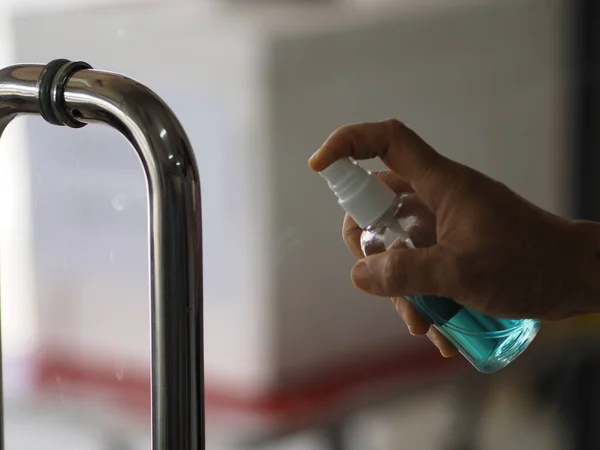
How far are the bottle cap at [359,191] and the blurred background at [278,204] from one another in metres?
0.26

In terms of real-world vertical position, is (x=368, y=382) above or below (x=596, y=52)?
below

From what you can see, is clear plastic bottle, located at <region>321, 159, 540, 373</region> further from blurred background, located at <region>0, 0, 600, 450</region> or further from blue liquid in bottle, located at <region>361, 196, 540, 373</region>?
blurred background, located at <region>0, 0, 600, 450</region>

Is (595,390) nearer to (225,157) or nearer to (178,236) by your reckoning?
(225,157)

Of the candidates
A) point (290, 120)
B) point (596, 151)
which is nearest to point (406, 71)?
point (290, 120)

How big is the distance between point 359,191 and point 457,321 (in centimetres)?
6

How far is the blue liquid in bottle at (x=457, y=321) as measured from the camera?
291mm

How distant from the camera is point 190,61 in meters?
0.65

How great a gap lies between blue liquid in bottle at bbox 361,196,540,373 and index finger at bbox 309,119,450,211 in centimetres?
2

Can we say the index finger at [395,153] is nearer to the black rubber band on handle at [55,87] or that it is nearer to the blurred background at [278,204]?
the black rubber band on handle at [55,87]

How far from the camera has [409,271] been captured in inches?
10.2

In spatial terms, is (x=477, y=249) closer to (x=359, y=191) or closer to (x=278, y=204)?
(x=359, y=191)

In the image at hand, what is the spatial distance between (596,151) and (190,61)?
364 millimetres

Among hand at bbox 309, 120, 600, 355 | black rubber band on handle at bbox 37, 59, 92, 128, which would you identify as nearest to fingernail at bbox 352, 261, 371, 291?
hand at bbox 309, 120, 600, 355

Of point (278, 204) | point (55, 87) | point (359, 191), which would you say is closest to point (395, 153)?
point (359, 191)
